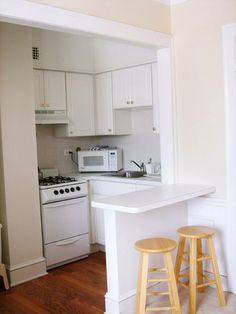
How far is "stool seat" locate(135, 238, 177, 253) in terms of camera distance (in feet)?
8.54

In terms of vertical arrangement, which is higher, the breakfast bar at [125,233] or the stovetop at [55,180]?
the stovetop at [55,180]

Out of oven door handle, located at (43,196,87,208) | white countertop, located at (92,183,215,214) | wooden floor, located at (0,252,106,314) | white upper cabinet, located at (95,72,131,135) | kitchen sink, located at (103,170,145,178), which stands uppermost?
white upper cabinet, located at (95,72,131,135)

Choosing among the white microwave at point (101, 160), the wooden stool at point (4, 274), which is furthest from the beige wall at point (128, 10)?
the wooden stool at point (4, 274)

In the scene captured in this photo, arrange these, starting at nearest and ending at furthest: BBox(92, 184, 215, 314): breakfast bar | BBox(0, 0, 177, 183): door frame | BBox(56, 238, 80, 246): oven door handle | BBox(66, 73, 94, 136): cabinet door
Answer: BBox(0, 0, 177, 183): door frame < BBox(92, 184, 215, 314): breakfast bar < BBox(56, 238, 80, 246): oven door handle < BBox(66, 73, 94, 136): cabinet door

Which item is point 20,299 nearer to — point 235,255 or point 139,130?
point 235,255

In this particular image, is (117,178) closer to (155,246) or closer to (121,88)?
(121,88)

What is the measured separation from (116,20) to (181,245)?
1893 mm

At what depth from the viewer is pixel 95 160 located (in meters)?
4.76

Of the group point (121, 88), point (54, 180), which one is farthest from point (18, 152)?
point (121, 88)

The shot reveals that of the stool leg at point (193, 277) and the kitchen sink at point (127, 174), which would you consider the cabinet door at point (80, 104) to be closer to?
the kitchen sink at point (127, 174)

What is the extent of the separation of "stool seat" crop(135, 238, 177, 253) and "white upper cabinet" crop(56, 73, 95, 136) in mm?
2205

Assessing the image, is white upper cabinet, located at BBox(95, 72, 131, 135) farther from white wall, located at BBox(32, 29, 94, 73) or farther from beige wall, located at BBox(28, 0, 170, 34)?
beige wall, located at BBox(28, 0, 170, 34)

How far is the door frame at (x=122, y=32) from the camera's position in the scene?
237 cm

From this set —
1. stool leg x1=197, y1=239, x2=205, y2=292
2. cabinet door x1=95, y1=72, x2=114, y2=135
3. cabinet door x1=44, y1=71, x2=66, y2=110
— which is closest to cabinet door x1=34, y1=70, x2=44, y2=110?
cabinet door x1=44, y1=71, x2=66, y2=110
